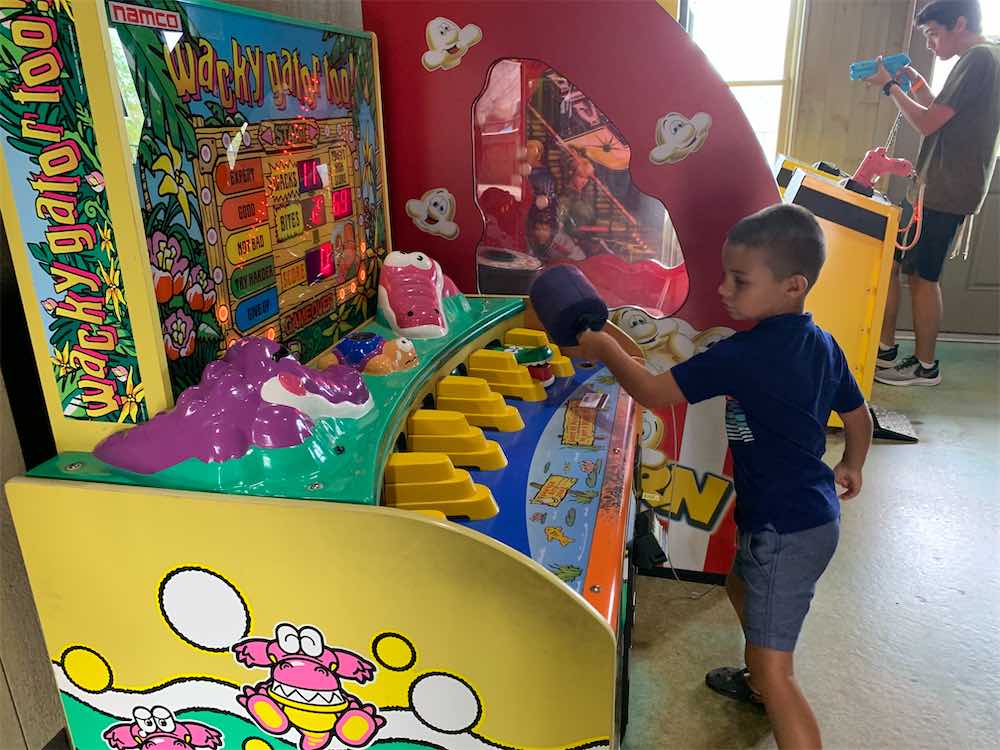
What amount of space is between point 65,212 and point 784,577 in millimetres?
1260

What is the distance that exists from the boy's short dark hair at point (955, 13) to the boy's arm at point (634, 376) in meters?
2.78

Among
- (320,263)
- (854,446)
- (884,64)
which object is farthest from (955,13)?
(320,263)

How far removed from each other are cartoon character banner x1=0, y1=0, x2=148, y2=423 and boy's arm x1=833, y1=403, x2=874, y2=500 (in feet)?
4.01

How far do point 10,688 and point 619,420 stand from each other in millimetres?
1101

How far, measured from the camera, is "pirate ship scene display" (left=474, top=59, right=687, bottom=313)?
172cm

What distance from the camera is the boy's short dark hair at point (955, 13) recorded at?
3.11 metres

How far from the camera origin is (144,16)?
0.96m

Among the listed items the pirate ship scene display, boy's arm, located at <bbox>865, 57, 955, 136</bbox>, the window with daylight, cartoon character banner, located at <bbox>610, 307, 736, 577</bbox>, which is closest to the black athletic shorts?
boy's arm, located at <bbox>865, 57, 955, 136</bbox>

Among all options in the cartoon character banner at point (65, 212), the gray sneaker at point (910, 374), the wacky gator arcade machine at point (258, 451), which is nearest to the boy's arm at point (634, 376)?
the wacky gator arcade machine at point (258, 451)

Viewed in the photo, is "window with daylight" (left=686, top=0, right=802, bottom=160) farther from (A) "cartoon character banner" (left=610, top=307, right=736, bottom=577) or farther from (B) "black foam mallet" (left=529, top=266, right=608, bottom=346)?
(B) "black foam mallet" (left=529, top=266, right=608, bottom=346)

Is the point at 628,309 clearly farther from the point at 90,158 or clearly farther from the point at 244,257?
the point at 90,158

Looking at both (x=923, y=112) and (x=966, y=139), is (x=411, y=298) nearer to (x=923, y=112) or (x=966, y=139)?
(x=923, y=112)

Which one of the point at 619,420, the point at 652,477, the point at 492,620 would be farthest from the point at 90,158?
the point at 652,477

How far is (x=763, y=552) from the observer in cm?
138
